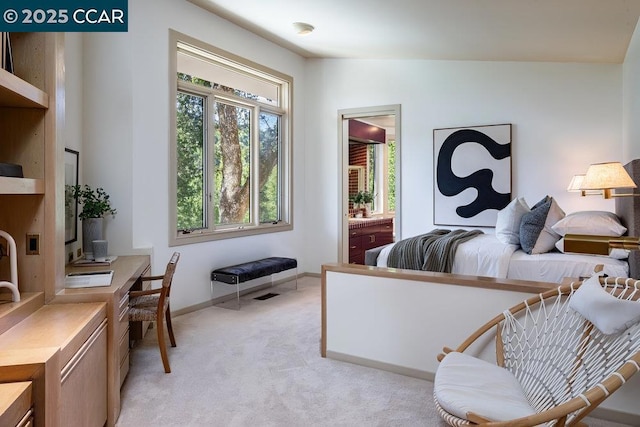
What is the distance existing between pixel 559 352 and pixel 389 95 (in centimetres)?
430

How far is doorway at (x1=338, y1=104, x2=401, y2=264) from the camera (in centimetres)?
575

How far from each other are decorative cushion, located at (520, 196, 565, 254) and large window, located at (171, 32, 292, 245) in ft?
9.97

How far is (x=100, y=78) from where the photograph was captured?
375cm

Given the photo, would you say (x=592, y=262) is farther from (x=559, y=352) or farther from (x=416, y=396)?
(x=416, y=396)

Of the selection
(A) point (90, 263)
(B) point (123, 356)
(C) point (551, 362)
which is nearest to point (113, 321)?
(B) point (123, 356)

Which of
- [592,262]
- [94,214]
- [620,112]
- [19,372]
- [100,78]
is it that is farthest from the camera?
[620,112]

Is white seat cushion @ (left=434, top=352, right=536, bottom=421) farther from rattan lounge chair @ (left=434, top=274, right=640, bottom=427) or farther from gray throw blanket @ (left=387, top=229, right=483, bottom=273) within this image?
gray throw blanket @ (left=387, top=229, right=483, bottom=273)

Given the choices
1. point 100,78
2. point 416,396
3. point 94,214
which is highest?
point 100,78

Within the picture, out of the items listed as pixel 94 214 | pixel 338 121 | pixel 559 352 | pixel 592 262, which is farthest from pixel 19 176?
pixel 338 121

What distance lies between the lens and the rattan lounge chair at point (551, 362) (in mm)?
1486

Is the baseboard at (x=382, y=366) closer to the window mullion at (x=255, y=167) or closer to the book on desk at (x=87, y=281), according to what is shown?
the book on desk at (x=87, y=281)

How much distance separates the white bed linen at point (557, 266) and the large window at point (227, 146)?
302 centimetres

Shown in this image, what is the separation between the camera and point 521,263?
334 cm

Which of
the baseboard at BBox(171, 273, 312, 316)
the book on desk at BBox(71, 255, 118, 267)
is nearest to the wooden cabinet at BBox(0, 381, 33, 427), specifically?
the book on desk at BBox(71, 255, 118, 267)
